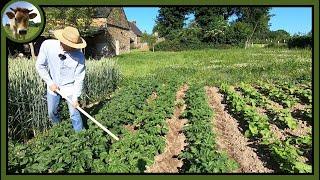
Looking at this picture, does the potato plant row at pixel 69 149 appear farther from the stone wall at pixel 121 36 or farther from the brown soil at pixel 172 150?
the stone wall at pixel 121 36

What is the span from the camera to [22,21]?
388cm

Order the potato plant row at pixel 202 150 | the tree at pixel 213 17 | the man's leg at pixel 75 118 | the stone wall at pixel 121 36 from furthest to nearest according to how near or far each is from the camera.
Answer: the stone wall at pixel 121 36, the man's leg at pixel 75 118, the tree at pixel 213 17, the potato plant row at pixel 202 150

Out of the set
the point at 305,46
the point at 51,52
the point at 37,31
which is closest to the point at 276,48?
the point at 305,46

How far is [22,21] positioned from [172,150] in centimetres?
248

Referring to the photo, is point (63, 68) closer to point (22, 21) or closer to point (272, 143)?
point (22, 21)

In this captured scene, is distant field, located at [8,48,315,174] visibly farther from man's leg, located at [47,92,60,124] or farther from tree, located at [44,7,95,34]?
tree, located at [44,7,95,34]

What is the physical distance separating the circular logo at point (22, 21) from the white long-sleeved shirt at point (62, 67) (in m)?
1.08

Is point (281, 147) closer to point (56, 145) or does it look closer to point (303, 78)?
point (56, 145)

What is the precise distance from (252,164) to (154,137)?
3.97ft

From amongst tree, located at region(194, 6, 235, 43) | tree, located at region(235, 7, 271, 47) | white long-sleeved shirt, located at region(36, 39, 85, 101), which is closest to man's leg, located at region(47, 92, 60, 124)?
white long-sleeved shirt, located at region(36, 39, 85, 101)

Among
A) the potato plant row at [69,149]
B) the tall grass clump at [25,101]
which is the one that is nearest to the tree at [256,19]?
the potato plant row at [69,149]

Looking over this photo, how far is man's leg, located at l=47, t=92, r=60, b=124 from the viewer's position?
214 inches

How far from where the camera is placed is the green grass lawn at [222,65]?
7852 mm

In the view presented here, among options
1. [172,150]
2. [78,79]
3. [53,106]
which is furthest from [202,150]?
[53,106]
